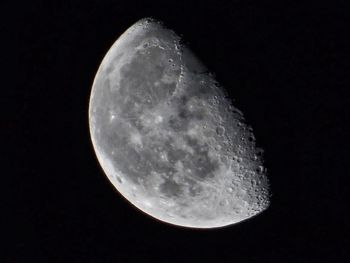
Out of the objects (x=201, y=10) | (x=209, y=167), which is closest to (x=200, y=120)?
(x=209, y=167)

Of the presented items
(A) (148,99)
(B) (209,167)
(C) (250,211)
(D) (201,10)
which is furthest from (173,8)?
(C) (250,211)

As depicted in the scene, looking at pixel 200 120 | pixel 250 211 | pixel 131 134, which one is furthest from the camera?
pixel 250 211

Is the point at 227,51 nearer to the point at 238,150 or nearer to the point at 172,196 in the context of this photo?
the point at 238,150

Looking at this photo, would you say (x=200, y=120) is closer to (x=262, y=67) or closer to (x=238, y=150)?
(x=238, y=150)

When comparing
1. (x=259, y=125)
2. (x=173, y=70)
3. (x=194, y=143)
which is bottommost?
(x=194, y=143)

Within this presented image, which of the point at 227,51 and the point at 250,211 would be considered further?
the point at 250,211

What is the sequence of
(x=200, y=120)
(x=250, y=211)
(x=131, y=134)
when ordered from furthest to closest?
1. (x=250, y=211)
2. (x=131, y=134)
3. (x=200, y=120)

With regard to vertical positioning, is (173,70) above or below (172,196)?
above
